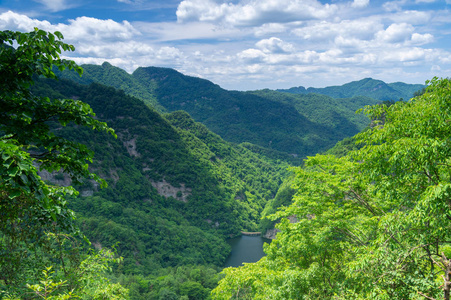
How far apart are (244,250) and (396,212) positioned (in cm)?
8826

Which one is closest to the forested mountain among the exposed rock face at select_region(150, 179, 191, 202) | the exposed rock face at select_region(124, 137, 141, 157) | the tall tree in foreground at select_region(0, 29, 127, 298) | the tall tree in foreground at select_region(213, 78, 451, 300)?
the exposed rock face at select_region(124, 137, 141, 157)

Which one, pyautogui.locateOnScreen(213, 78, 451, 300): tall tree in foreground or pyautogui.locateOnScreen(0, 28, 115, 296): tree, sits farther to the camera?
pyautogui.locateOnScreen(213, 78, 451, 300): tall tree in foreground

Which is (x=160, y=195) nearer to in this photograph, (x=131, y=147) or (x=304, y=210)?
(x=131, y=147)

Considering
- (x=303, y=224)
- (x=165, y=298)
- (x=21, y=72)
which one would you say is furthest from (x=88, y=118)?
(x=165, y=298)

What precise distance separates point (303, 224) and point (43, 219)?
33.7 feet

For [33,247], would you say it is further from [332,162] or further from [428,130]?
[332,162]

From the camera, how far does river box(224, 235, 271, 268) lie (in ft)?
264

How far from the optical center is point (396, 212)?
624cm

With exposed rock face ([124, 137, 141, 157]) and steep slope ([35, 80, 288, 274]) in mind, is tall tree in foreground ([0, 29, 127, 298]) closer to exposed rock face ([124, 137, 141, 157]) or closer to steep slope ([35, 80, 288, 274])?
steep slope ([35, 80, 288, 274])

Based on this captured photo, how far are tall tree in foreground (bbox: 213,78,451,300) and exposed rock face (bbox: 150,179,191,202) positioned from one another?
99816mm

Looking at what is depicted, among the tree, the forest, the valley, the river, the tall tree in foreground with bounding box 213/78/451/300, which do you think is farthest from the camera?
the river

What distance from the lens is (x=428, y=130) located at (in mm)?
6219

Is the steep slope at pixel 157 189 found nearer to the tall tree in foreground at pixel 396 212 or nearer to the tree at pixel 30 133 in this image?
the tall tree in foreground at pixel 396 212

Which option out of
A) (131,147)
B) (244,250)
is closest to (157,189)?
(131,147)
